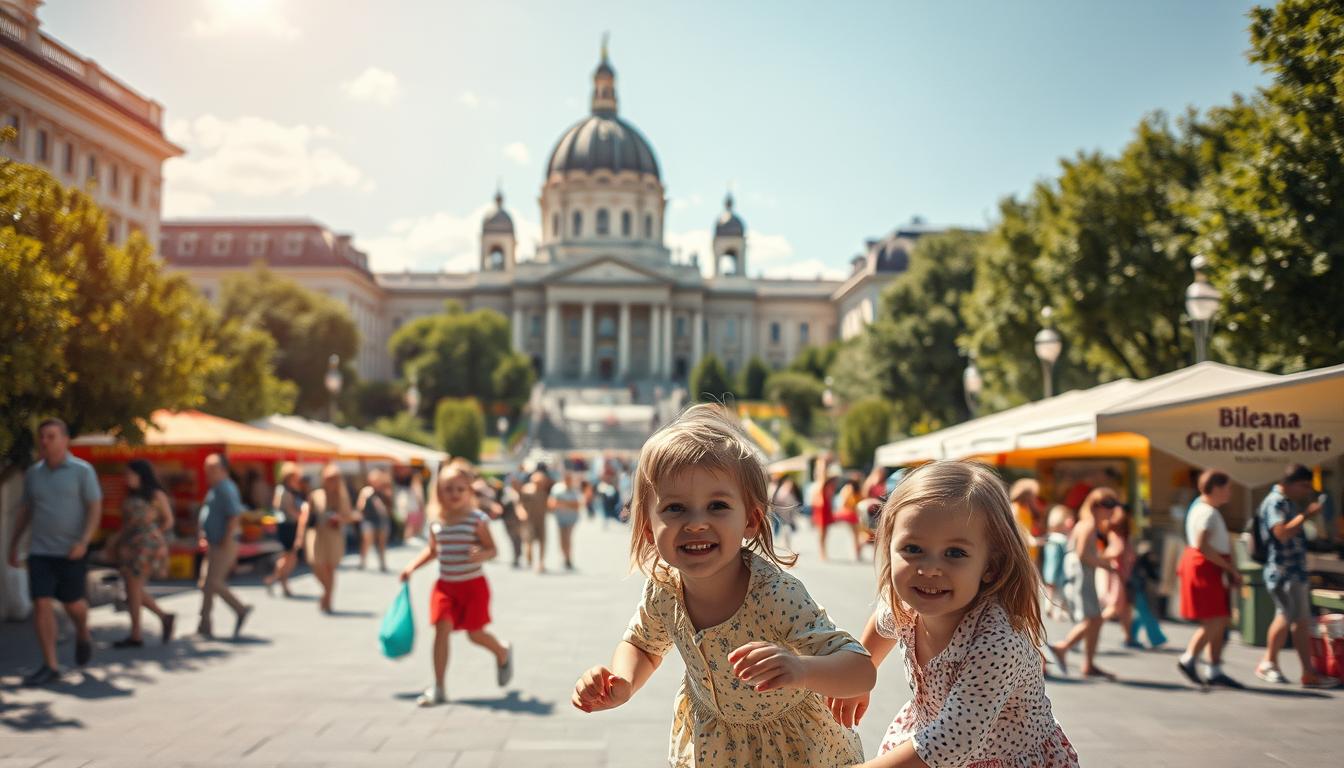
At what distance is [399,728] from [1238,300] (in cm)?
1371

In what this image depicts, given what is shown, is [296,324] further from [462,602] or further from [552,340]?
[462,602]

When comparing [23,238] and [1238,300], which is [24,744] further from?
[1238,300]

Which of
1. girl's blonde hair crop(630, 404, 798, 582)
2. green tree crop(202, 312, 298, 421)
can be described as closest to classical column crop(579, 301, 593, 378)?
green tree crop(202, 312, 298, 421)

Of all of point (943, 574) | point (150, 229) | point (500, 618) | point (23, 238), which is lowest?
point (500, 618)

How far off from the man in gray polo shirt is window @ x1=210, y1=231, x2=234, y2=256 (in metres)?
87.5

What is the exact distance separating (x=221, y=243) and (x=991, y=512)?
95063mm

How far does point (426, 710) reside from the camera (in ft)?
23.1

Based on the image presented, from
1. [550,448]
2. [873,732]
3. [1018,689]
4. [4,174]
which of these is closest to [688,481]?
[1018,689]

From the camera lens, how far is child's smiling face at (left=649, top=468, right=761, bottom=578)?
8.82 ft

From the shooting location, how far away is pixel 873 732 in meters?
6.40

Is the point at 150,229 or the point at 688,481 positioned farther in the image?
the point at 150,229

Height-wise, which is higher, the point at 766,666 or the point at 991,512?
the point at 991,512

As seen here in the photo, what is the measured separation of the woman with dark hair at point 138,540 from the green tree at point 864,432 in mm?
34193

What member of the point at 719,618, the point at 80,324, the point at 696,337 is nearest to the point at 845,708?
the point at 719,618
